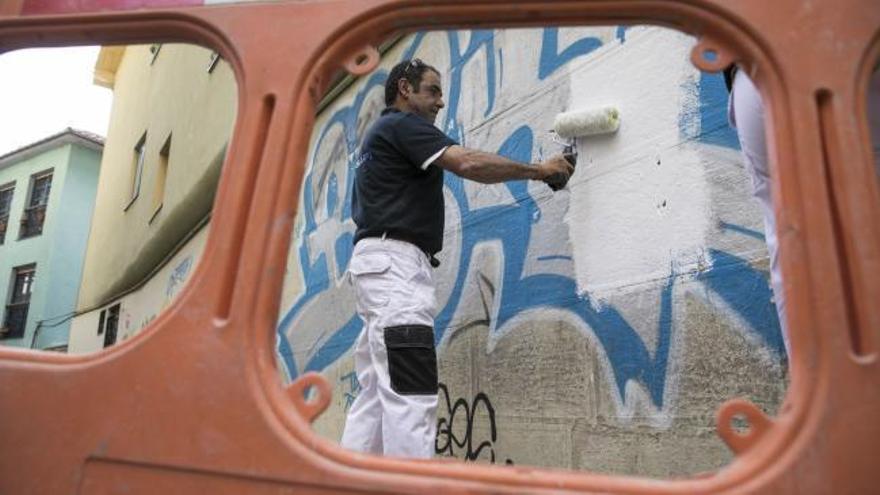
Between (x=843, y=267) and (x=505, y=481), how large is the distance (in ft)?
1.80

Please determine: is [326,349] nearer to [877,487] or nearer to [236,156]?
[236,156]

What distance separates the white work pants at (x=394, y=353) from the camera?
204 cm

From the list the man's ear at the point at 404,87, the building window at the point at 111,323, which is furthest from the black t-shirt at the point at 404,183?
the building window at the point at 111,323

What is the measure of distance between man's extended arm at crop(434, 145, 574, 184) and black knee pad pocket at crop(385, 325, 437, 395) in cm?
49

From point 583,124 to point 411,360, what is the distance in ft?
4.69

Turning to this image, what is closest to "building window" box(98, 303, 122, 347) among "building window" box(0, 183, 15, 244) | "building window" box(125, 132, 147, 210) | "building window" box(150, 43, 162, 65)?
"building window" box(125, 132, 147, 210)

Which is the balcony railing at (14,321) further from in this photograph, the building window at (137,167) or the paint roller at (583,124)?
the paint roller at (583,124)

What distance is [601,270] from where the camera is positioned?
9.50 feet

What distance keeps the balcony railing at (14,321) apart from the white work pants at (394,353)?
21.5 metres

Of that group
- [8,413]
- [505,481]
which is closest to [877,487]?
[505,481]

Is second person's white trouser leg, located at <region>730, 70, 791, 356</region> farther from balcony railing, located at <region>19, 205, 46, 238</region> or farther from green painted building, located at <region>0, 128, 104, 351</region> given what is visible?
balcony railing, located at <region>19, 205, 46, 238</region>

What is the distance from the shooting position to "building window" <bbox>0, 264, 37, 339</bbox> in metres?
20.6

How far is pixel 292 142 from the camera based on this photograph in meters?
1.19

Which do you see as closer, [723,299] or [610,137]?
A: [723,299]
